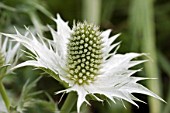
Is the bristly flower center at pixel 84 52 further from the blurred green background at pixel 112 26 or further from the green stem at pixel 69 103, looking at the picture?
the blurred green background at pixel 112 26

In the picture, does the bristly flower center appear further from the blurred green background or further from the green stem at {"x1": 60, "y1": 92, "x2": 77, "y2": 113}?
the blurred green background

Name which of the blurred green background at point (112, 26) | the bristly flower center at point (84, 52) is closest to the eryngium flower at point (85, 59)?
the bristly flower center at point (84, 52)

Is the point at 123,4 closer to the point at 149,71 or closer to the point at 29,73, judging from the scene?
the point at 149,71

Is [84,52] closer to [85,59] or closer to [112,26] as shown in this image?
[85,59]

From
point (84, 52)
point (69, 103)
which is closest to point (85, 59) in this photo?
point (84, 52)

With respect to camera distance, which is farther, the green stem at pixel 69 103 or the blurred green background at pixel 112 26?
the blurred green background at pixel 112 26

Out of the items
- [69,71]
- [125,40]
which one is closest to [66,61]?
[69,71]

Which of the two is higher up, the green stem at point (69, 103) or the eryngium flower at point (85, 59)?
the eryngium flower at point (85, 59)
